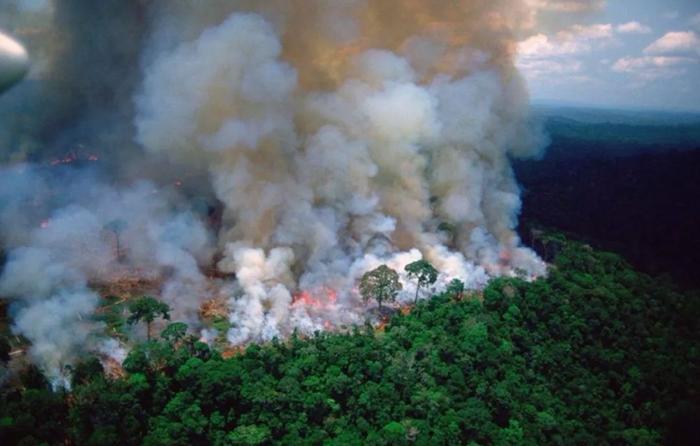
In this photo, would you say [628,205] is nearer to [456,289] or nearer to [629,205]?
[629,205]

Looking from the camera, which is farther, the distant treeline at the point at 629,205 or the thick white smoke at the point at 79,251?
the distant treeline at the point at 629,205

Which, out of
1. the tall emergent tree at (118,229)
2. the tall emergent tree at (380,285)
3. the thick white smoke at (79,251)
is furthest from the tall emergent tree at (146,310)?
the tall emergent tree at (380,285)

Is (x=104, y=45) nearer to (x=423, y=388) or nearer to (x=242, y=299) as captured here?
(x=242, y=299)

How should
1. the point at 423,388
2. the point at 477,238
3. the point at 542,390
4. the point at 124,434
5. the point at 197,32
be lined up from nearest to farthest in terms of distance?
the point at 124,434, the point at 423,388, the point at 542,390, the point at 197,32, the point at 477,238

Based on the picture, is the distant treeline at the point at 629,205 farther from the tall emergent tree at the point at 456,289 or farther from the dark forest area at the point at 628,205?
the tall emergent tree at the point at 456,289

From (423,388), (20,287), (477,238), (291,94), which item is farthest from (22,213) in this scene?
(477,238)

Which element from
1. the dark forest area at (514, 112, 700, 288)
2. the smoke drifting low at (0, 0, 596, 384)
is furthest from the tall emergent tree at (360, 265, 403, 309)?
the dark forest area at (514, 112, 700, 288)

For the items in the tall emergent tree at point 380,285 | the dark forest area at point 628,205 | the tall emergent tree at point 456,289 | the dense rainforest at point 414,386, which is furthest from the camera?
the dark forest area at point 628,205
